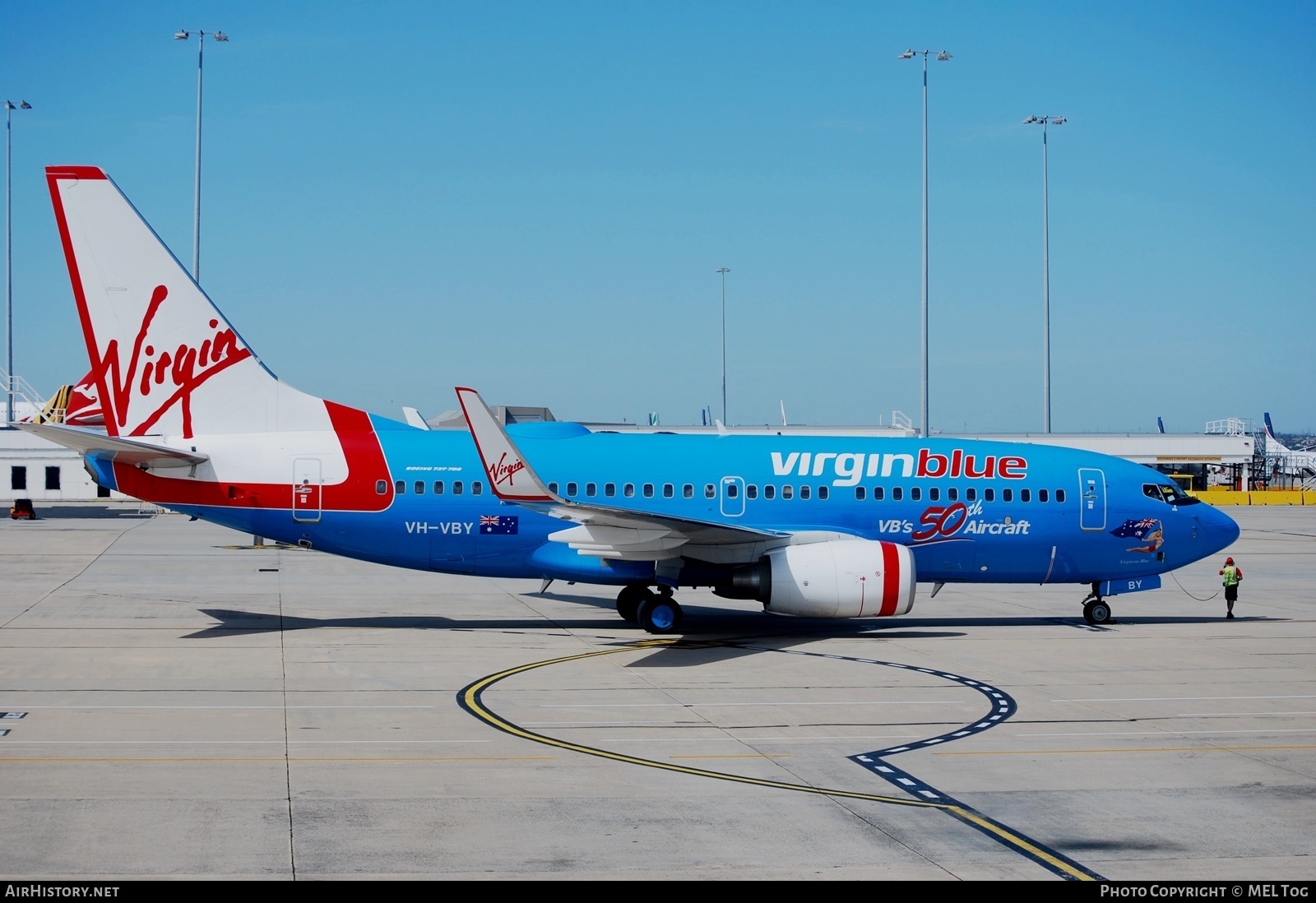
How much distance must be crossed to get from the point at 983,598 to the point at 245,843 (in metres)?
25.7

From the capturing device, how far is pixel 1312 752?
49.1 feet

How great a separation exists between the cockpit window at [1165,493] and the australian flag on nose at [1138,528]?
59 centimetres

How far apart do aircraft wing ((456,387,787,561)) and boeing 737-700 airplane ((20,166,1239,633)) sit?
0.06m

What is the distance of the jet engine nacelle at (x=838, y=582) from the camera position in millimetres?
22938

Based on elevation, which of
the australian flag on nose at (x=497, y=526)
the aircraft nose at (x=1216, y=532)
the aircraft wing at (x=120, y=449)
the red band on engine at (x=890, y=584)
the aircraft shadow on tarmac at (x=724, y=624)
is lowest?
the aircraft shadow on tarmac at (x=724, y=624)

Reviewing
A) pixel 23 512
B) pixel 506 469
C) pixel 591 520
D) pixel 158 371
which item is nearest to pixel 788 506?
pixel 591 520

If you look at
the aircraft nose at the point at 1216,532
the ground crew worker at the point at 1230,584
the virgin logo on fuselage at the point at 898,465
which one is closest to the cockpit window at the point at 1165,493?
the aircraft nose at the point at 1216,532

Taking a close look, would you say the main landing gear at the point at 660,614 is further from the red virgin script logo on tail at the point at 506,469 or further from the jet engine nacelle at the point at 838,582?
the red virgin script logo on tail at the point at 506,469

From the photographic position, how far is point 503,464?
21.2 meters

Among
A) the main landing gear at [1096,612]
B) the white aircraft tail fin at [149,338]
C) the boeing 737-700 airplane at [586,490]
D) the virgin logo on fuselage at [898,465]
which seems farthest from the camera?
the main landing gear at [1096,612]

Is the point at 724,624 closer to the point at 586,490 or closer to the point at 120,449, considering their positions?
the point at 586,490

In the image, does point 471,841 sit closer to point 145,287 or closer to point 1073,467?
point 145,287

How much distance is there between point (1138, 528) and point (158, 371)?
21280mm

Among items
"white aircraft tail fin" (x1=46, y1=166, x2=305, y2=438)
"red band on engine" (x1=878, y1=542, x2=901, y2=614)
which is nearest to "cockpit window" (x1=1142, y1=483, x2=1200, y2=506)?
"red band on engine" (x1=878, y1=542, x2=901, y2=614)
